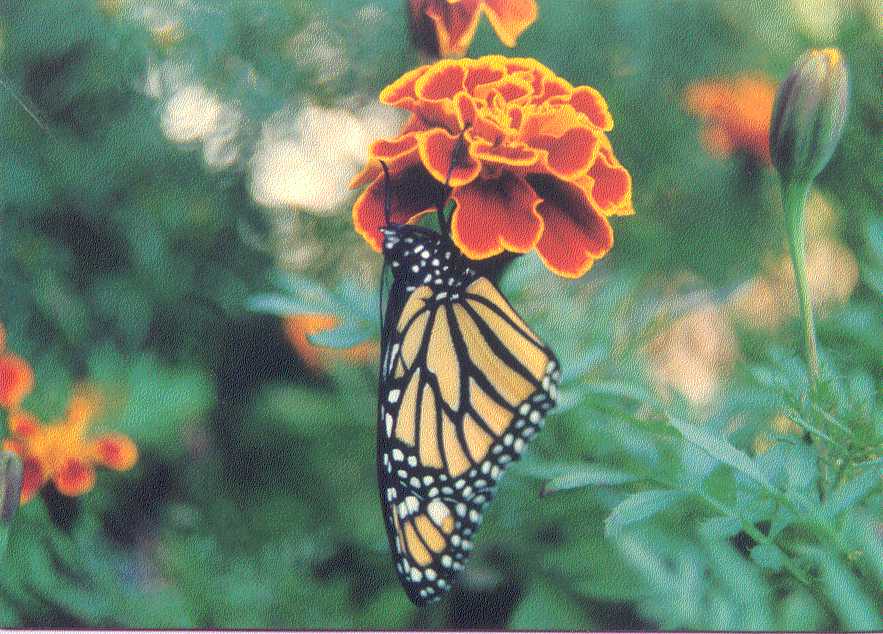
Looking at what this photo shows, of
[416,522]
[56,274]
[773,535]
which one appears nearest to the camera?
[773,535]

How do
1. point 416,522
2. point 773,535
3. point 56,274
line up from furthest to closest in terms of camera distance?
point 56,274 → point 416,522 → point 773,535

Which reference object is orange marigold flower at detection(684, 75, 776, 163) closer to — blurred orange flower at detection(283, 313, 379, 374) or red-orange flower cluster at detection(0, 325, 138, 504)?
blurred orange flower at detection(283, 313, 379, 374)

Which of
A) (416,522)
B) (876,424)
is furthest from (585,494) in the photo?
(876,424)

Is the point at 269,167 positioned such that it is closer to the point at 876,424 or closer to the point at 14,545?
the point at 14,545

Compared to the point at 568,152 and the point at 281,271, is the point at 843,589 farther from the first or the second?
the point at 281,271

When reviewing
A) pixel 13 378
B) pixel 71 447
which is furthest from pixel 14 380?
pixel 71 447

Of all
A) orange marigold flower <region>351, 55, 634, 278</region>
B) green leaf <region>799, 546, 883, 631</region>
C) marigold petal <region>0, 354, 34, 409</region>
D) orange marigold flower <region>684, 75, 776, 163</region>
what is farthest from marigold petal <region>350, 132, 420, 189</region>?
green leaf <region>799, 546, 883, 631</region>
